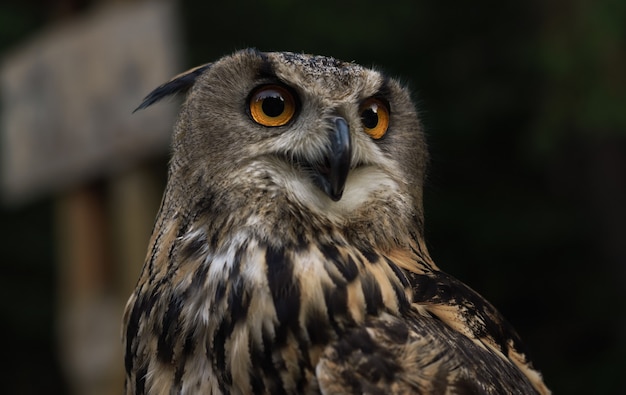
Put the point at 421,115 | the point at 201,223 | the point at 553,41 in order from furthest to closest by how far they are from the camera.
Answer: the point at 553,41, the point at 421,115, the point at 201,223

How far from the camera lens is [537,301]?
A: 929 centimetres

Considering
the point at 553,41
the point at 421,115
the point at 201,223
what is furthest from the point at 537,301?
the point at 201,223

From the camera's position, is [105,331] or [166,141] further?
[105,331]

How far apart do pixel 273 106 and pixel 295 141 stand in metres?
0.09

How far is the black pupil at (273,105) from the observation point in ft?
6.75

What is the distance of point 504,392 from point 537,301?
25.0ft

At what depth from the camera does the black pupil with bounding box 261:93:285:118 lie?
206 cm

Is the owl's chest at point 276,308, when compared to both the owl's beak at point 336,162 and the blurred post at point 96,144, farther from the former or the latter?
the blurred post at point 96,144

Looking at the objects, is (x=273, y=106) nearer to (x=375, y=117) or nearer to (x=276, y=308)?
(x=375, y=117)

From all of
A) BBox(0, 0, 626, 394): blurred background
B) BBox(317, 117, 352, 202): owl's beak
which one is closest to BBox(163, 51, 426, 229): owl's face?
BBox(317, 117, 352, 202): owl's beak

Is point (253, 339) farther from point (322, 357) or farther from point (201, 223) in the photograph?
point (201, 223)

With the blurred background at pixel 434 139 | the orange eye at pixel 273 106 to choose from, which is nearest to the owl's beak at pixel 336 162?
the orange eye at pixel 273 106

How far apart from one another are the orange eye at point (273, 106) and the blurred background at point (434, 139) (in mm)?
1632

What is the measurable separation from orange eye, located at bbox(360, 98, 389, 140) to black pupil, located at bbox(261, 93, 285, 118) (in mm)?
196
